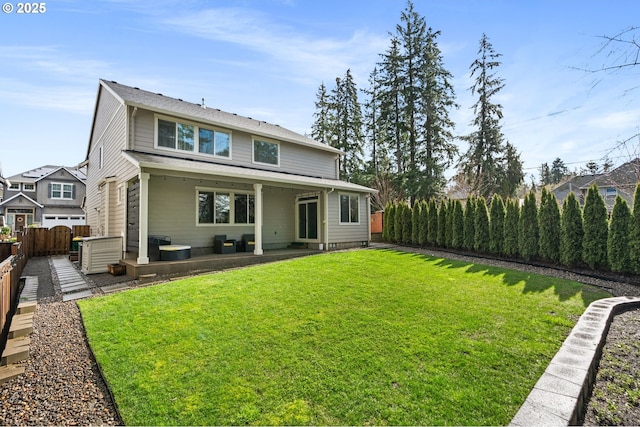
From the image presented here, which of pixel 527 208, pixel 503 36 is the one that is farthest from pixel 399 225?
pixel 503 36

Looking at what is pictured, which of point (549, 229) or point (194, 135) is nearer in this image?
point (549, 229)

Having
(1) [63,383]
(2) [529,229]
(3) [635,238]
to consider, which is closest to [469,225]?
(2) [529,229]

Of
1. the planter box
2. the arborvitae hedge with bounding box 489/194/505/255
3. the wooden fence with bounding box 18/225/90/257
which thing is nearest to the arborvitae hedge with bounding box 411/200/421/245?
the arborvitae hedge with bounding box 489/194/505/255

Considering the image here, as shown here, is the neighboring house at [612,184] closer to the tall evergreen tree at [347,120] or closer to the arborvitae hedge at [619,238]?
the arborvitae hedge at [619,238]

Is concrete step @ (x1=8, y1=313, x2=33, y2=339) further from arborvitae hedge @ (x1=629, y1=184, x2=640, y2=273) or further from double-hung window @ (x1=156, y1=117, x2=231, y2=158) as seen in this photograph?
arborvitae hedge @ (x1=629, y1=184, x2=640, y2=273)

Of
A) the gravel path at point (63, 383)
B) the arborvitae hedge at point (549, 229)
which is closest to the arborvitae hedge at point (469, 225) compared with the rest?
the arborvitae hedge at point (549, 229)

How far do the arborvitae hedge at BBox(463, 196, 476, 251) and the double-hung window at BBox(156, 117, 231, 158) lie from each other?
9.13 meters

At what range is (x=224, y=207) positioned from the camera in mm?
10906

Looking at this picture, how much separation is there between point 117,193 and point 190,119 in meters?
3.76

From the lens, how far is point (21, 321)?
3.83 metres

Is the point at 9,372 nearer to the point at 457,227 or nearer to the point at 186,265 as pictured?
the point at 186,265

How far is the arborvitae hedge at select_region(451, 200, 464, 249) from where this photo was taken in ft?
35.2

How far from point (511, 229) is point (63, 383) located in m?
10.7

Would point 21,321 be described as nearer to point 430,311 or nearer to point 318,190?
point 430,311
